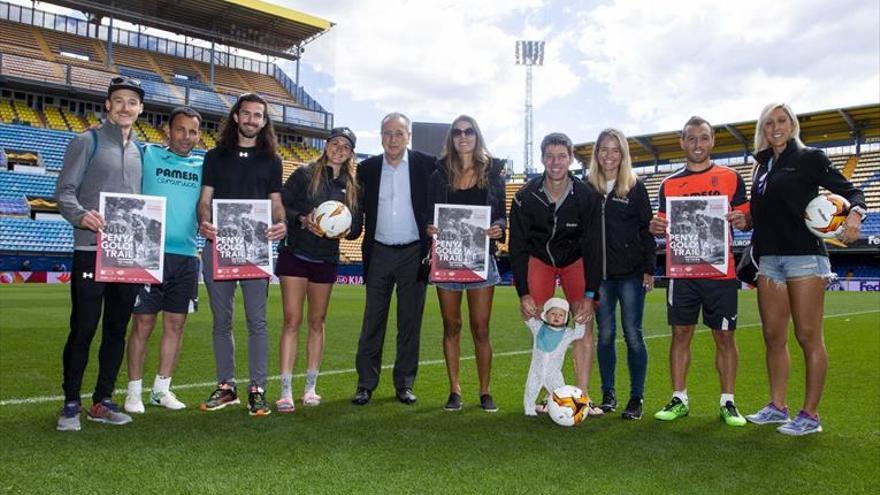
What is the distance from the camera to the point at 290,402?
4.60 meters

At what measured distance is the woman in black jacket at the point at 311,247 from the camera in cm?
474

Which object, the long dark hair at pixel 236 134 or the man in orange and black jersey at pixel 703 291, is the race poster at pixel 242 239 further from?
the man in orange and black jersey at pixel 703 291

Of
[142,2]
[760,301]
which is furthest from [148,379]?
[142,2]

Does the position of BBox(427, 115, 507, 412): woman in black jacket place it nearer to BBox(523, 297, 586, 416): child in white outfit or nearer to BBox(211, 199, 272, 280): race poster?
BBox(523, 297, 586, 416): child in white outfit

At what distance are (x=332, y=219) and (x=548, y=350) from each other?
1.65 metres

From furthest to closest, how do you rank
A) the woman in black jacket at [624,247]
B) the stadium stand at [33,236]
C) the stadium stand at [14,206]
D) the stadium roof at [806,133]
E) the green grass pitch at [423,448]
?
the stadium roof at [806,133] → the stadium stand at [14,206] → the stadium stand at [33,236] → the woman in black jacket at [624,247] → the green grass pitch at [423,448]

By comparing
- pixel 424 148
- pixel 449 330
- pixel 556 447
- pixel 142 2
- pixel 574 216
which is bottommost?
pixel 556 447

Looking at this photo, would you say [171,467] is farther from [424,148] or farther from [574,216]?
[424,148]

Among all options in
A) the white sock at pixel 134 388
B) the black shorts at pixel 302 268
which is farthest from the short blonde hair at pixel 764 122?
the white sock at pixel 134 388

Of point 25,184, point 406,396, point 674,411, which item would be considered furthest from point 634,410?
point 25,184

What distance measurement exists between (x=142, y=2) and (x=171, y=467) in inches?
1635

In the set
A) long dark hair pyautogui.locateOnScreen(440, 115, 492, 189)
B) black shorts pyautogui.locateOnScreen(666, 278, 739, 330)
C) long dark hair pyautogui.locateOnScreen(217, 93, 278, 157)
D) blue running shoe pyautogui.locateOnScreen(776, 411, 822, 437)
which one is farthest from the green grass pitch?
long dark hair pyautogui.locateOnScreen(217, 93, 278, 157)

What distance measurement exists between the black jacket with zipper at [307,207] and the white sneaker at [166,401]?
1.26 meters

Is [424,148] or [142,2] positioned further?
[142,2]
